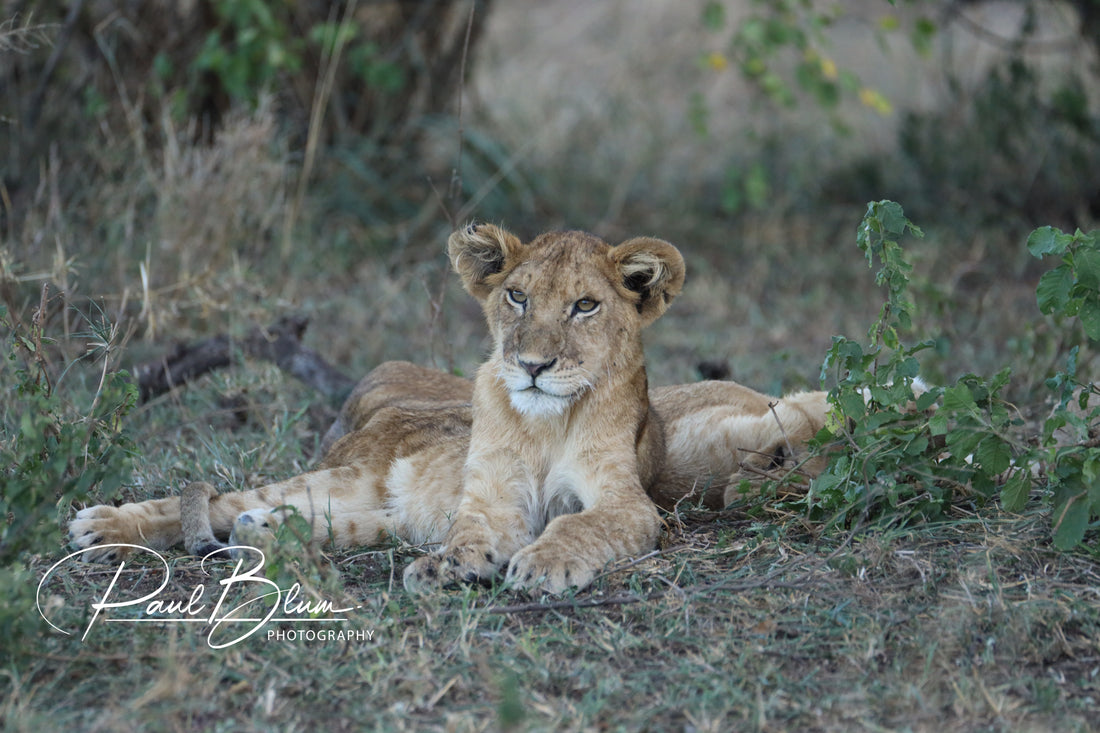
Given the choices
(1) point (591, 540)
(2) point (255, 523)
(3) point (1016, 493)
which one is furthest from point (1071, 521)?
(2) point (255, 523)

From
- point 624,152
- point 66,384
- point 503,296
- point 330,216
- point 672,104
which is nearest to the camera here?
point 503,296

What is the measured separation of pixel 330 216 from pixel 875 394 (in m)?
5.49

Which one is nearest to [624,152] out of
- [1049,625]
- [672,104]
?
[672,104]

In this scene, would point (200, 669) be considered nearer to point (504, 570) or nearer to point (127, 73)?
point (504, 570)

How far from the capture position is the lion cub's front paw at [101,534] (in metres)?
3.73

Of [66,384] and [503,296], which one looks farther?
[66,384]

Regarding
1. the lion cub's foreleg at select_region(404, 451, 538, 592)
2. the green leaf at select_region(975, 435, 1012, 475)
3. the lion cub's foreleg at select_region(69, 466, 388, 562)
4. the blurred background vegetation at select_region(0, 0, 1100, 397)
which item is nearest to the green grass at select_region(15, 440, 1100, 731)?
the lion cub's foreleg at select_region(404, 451, 538, 592)

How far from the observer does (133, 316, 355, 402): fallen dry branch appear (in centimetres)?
538

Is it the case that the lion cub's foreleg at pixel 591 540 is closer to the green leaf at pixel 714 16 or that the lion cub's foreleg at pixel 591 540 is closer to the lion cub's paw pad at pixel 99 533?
the lion cub's paw pad at pixel 99 533

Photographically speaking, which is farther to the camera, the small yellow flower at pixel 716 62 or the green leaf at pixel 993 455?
the small yellow flower at pixel 716 62

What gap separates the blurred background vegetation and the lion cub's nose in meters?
1.76

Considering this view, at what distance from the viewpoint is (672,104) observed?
40.1 ft

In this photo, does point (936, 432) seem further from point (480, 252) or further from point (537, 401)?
point (480, 252)

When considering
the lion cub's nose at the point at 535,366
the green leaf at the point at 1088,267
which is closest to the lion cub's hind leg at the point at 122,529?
the lion cub's nose at the point at 535,366
